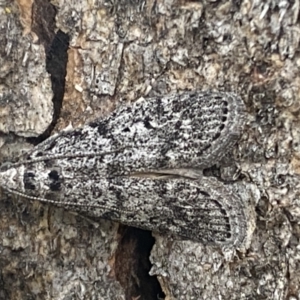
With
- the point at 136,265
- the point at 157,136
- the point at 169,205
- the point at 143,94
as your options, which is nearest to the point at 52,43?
the point at 143,94

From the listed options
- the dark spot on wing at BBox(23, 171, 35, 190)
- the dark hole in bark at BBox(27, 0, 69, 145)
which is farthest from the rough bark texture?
the dark spot on wing at BBox(23, 171, 35, 190)

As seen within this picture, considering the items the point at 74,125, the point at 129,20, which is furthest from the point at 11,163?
the point at 129,20

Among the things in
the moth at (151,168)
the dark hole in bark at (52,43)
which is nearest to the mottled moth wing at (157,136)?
the moth at (151,168)

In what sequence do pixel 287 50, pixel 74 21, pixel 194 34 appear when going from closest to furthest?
1. pixel 287 50
2. pixel 194 34
3. pixel 74 21

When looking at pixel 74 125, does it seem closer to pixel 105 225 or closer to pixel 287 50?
pixel 105 225

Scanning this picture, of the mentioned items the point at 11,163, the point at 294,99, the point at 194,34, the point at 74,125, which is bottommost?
the point at 11,163

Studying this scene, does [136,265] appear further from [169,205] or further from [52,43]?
[52,43]

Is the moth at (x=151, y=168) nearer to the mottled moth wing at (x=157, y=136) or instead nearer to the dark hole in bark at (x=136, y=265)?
the mottled moth wing at (x=157, y=136)

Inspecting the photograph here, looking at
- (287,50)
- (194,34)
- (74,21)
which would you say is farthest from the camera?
(74,21)
